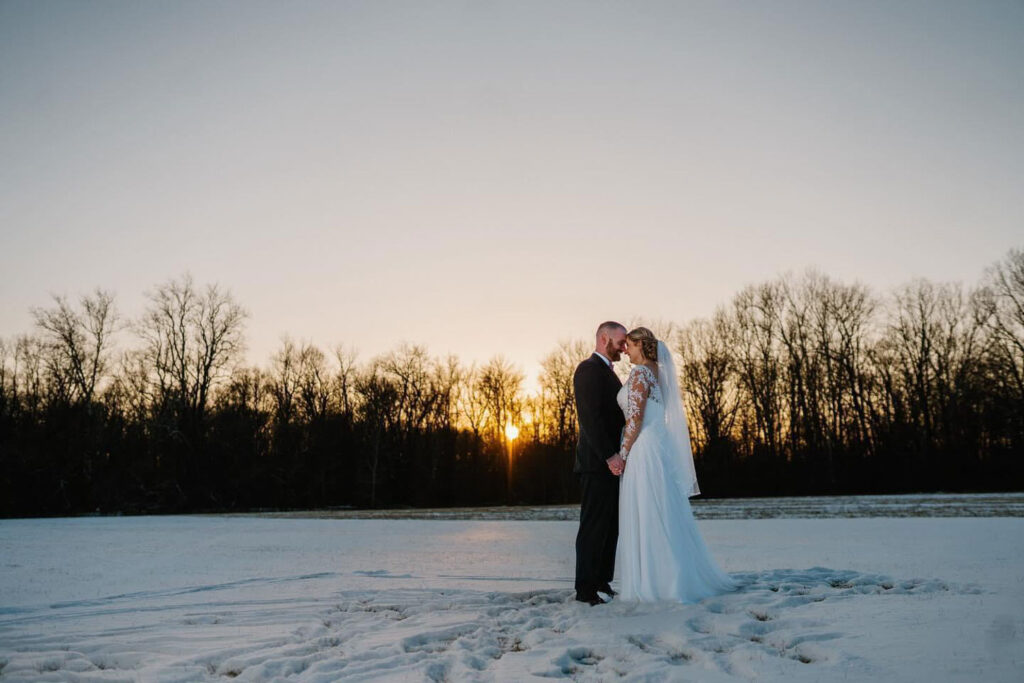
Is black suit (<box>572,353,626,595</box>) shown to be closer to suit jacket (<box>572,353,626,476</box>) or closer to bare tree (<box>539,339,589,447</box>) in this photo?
suit jacket (<box>572,353,626,476</box>)

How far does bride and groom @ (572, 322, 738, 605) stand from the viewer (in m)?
5.48

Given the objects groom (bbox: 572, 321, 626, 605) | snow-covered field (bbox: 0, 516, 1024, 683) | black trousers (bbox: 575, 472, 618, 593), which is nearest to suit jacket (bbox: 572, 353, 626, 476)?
groom (bbox: 572, 321, 626, 605)

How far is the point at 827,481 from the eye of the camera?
38719 millimetres

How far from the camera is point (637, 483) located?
Result: 5.71 meters

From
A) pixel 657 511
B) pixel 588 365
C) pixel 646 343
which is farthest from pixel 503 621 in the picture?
pixel 646 343

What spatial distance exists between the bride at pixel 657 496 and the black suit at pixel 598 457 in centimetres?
11

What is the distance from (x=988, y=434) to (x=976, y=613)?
4103cm

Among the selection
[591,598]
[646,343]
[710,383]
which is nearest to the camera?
[591,598]

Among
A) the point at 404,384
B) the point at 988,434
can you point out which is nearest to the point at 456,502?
the point at 404,384

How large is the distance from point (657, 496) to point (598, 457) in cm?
60

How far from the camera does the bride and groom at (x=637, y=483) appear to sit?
5484mm

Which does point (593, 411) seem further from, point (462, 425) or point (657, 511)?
point (462, 425)

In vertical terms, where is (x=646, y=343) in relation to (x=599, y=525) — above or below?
above

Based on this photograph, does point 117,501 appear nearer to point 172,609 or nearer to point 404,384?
point 404,384
